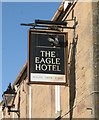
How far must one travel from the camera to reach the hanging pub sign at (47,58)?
1396 centimetres

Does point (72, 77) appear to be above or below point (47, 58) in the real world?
below

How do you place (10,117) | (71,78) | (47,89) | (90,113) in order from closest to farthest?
(90,113)
(71,78)
(47,89)
(10,117)

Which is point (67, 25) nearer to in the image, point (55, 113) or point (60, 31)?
point (60, 31)

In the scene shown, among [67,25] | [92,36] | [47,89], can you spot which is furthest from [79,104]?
[47,89]

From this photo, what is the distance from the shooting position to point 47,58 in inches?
553

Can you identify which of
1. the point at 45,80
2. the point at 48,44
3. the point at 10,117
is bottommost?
the point at 10,117

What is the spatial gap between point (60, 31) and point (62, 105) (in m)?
2.29

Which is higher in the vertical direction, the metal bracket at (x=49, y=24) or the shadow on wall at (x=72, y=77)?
the metal bracket at (x=49, y=24)

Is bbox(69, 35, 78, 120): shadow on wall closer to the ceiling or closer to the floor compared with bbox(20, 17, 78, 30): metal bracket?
closer to the floor

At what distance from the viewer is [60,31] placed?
15406 mm

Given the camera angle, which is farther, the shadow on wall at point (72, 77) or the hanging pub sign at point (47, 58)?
the shadow on wall at point (72, 77)

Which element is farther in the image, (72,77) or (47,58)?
(72,77)

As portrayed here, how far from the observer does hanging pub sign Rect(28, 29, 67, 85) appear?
45.8ft

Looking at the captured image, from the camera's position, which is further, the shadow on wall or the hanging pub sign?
the shadow on wall
